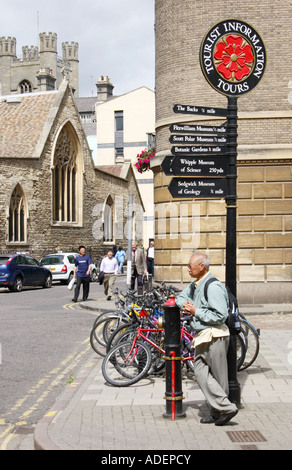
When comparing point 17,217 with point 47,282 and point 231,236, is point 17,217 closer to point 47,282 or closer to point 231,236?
point 47,282

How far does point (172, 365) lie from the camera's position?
20.8 ft

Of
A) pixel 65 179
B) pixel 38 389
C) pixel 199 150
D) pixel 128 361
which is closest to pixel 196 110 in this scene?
pixel 199 150

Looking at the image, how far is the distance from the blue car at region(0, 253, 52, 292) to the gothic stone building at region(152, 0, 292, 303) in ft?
32.4

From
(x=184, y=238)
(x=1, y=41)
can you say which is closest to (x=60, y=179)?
(x=184, y=238)

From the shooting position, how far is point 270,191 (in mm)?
16344

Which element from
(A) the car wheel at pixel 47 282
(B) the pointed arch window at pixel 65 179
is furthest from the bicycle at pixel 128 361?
(B) the pointed arch window at pixel 65 179

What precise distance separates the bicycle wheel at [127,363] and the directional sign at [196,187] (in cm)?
193

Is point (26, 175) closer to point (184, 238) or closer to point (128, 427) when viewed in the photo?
point (184, 238)

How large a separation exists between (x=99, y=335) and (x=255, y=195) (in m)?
7.72

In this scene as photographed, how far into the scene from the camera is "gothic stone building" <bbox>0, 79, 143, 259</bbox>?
124 feet

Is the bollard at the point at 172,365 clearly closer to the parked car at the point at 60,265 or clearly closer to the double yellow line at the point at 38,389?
the double yellow line at the point at 38,389

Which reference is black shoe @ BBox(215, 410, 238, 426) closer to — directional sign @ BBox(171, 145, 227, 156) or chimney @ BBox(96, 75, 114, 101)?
directional sign @ BBox(171, 145, 227, 156)

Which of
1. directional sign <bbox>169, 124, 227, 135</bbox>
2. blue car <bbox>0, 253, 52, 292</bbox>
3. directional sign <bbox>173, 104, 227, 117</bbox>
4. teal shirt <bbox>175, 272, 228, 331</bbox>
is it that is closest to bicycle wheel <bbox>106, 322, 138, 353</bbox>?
teal shirt <bbox>175, 272, 228, 331</bbox>

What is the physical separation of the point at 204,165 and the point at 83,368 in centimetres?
353
